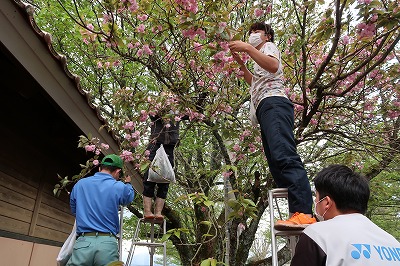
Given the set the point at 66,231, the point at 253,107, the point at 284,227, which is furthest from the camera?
the point at 66,231

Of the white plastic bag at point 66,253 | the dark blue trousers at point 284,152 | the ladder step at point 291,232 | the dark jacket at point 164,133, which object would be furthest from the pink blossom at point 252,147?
the ladder step at point 291,232

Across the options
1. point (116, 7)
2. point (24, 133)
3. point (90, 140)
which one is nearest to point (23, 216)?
point (24, 133)

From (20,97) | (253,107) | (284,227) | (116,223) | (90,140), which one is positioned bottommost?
(284,227)

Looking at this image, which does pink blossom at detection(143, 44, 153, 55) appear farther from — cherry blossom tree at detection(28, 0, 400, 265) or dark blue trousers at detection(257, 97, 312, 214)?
dark blue trousers at detection(257, 97, 312, 214)

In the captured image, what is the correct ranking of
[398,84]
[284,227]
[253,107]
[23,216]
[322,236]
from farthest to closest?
[398,84] → [23,216] → [253,107] → [284,227] → [322,236]

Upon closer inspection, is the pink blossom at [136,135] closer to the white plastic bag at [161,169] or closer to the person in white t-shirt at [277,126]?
the white plastic bag at [161,169]

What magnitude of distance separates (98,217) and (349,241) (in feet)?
7.27

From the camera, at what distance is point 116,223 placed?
318cm

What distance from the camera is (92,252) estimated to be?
291cm

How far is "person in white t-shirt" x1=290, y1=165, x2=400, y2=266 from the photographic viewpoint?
4.49ft

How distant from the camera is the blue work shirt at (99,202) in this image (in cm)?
304

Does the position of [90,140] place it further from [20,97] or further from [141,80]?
[141,80]

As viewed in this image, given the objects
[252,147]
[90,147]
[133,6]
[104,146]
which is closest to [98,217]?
[90,147]

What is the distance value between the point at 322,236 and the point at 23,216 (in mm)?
3377
